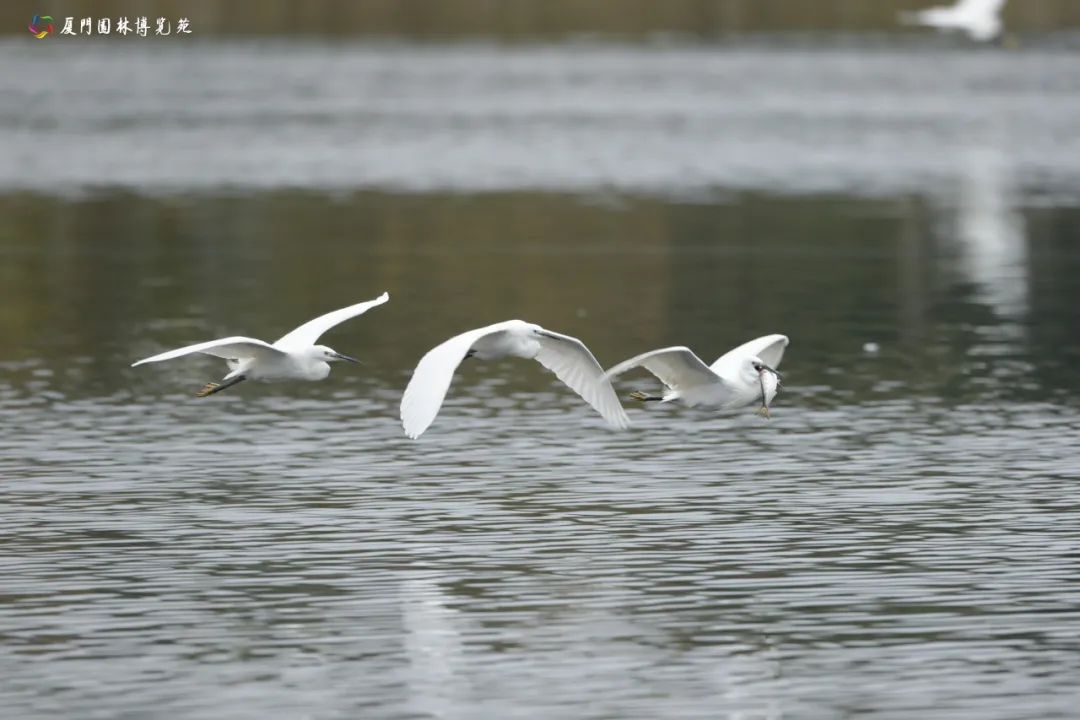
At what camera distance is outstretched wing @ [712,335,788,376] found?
20.5m

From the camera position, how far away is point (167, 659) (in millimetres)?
15953

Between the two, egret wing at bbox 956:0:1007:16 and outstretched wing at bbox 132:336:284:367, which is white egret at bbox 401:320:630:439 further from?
egret wing at bbox 956:0:1007:16

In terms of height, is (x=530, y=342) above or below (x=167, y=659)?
above

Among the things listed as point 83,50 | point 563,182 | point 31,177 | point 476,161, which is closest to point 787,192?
point 563,182

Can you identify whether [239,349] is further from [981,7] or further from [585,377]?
[981,7]

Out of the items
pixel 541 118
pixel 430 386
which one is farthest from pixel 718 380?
pixel 541 118

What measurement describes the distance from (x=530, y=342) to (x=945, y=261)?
23.1 m

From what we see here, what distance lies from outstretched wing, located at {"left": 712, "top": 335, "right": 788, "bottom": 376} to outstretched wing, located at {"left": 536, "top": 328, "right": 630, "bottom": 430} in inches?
35.2

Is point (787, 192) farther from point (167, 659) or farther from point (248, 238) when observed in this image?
point (167, 659)

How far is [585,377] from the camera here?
66.6 feet

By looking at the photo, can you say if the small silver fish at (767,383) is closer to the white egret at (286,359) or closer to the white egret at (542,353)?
the white egret at (542,353)

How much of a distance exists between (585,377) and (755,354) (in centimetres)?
169

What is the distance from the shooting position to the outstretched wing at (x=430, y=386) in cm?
1777

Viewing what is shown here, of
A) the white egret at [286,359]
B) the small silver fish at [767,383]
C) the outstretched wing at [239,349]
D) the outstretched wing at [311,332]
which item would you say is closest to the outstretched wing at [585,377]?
the small silver fish at [767,383]
